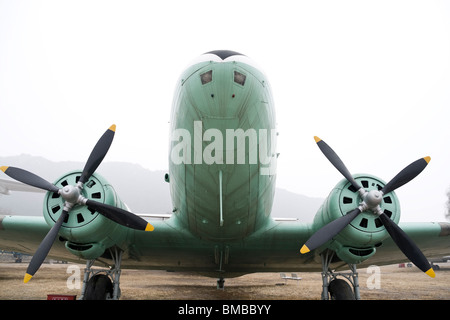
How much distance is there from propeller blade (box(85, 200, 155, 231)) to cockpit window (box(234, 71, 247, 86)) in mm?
4049

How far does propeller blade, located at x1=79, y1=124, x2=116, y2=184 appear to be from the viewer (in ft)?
27.9

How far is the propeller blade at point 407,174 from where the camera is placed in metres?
8.45

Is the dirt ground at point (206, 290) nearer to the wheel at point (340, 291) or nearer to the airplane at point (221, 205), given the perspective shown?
the airplane at point (221, 205)

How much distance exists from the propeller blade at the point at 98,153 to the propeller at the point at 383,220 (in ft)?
17.9

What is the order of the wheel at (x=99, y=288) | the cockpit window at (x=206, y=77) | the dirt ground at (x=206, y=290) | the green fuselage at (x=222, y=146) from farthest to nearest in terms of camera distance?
the dirt ground at (x=206, y=290) < the wheel at (x=99, y=288) < the green fuselage at (x=222, y=146) < the cockpit window at (x=206, y=77)

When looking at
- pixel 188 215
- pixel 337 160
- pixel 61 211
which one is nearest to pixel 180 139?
pixel 188 215

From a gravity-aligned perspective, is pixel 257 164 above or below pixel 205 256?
above

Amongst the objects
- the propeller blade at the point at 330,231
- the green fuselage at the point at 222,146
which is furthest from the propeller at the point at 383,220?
the green fuselage at the point at 222,146

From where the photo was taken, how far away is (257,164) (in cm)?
787

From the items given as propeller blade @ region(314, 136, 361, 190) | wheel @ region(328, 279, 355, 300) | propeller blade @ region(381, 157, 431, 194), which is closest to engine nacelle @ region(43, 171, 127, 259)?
propeller blade @ region(314, 136, 361, 190)
